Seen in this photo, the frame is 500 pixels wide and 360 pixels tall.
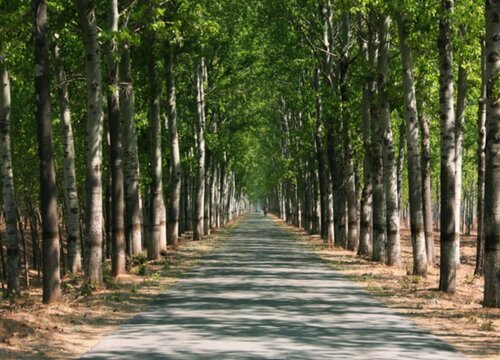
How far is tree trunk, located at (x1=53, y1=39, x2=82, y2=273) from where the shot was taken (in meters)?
20.6

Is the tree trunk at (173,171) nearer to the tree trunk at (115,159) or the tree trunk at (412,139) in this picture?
the tree trunk at (115,159)

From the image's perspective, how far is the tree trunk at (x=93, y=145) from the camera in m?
15.9

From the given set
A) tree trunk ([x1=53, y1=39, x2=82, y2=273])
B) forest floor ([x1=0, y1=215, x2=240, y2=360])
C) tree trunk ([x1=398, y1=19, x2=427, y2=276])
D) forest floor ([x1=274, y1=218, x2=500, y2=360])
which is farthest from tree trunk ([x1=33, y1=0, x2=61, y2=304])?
tree trunk ([x1=398, y1=19, x2=427, y2=276])

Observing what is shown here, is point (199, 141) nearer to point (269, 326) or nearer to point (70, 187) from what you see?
point (70, 187)

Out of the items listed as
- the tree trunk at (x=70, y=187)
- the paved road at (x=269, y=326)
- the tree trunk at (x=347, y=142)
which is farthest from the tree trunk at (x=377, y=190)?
the tree trunk at (x=70, y=187)

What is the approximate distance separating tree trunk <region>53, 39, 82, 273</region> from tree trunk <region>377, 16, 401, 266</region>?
945cm

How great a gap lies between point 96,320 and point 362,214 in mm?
16508

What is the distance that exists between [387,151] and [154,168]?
9.36 m

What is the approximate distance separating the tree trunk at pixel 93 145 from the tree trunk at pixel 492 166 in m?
8.34

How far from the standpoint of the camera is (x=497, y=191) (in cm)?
1295

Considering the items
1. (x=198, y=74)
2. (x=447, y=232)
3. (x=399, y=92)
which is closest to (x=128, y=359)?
(x=447, y=232)

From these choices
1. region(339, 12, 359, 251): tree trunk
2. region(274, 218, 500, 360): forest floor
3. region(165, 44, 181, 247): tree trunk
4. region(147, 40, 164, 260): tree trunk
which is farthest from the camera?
region(165, 44, 181, 247): tree trunk

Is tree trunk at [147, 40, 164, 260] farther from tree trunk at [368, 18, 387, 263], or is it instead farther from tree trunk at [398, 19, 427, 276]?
tree trunk at [398, 19, 427, 276]

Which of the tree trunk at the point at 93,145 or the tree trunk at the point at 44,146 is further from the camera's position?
the tree trunk at the point at 93,145
